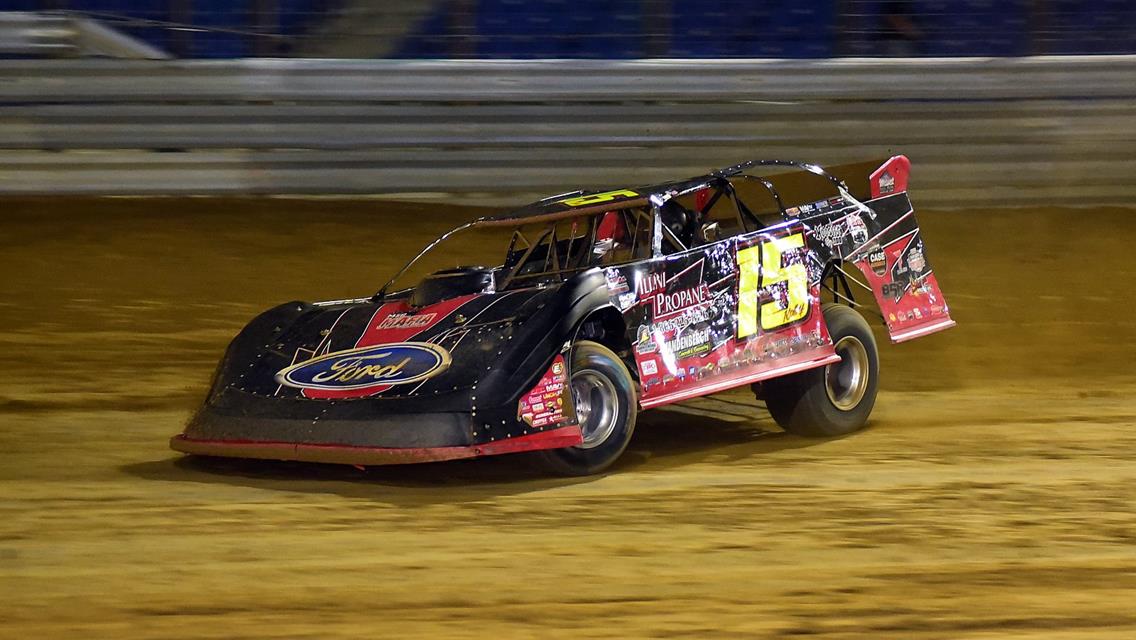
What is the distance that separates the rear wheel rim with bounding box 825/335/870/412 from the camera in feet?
26.1

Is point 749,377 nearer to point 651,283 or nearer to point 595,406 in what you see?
point 651,283

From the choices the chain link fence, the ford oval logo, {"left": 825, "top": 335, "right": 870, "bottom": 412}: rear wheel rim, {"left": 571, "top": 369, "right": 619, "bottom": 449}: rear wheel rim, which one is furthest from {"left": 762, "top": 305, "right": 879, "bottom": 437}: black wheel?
the chain link fence

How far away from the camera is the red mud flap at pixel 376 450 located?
6156 mm

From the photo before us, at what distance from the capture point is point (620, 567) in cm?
518

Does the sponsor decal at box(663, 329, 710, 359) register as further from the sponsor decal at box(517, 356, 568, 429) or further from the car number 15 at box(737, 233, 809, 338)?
the sponsor decal at box(517, 356, 568, 429)

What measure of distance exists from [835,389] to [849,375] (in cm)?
12

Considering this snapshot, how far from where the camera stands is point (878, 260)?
324 inches

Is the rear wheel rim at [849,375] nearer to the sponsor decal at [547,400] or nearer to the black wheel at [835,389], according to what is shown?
the black wheel at [835,389]

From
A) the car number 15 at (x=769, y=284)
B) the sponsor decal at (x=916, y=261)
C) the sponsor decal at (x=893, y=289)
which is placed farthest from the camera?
the sponsor decal at (x=916, y=261)

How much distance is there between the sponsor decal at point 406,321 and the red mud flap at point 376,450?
A: 30.5 inches

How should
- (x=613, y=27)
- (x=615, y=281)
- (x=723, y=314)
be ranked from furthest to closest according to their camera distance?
1. (x=613, y=27)
2. (x=723, y=314)
3. (x=615, y=281)

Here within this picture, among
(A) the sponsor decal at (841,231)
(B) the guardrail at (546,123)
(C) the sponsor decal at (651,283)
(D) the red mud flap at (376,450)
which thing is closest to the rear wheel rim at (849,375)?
(A) the sponsor decal at (841,231)

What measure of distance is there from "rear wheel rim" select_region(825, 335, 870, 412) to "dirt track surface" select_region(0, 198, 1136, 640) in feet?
0.81

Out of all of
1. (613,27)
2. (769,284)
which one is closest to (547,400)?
(769,284)
